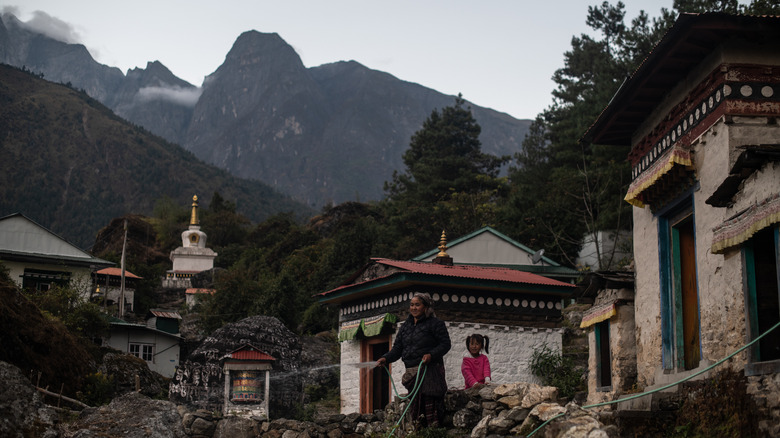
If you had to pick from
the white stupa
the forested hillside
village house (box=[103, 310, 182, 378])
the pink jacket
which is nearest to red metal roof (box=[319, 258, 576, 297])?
the pink jacket

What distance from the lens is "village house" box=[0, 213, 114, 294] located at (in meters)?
37.8

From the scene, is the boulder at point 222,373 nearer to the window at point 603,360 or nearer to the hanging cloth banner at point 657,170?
the window at point 603,360

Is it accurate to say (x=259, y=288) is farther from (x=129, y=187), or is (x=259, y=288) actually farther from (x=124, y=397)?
(x=129, y=187)

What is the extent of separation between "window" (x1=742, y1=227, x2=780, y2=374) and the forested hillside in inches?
4948

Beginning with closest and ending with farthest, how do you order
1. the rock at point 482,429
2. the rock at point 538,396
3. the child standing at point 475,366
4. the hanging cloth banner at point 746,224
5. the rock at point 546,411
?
the hanging cloth banner at point 746,224 → the rock at point 546,411 → the rock at point 538,396 → the rock at point 482,429 → the child standing at point 475,366

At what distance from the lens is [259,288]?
150 feet

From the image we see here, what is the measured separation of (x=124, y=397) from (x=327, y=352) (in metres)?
19.7

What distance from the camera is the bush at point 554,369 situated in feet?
62.3

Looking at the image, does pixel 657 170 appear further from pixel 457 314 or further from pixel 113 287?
pixel 113 287

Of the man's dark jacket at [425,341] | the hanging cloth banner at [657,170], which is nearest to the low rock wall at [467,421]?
the man's dark jacket at [425,341]

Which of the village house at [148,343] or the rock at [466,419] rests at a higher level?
the village house at [148,343]

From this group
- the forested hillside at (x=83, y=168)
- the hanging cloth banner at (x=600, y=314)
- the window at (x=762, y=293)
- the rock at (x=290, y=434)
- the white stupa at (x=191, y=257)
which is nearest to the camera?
the window at (x=762, y=293)

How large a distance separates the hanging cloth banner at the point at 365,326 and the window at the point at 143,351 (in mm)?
19703

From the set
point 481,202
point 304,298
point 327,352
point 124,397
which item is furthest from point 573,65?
point 124,397
